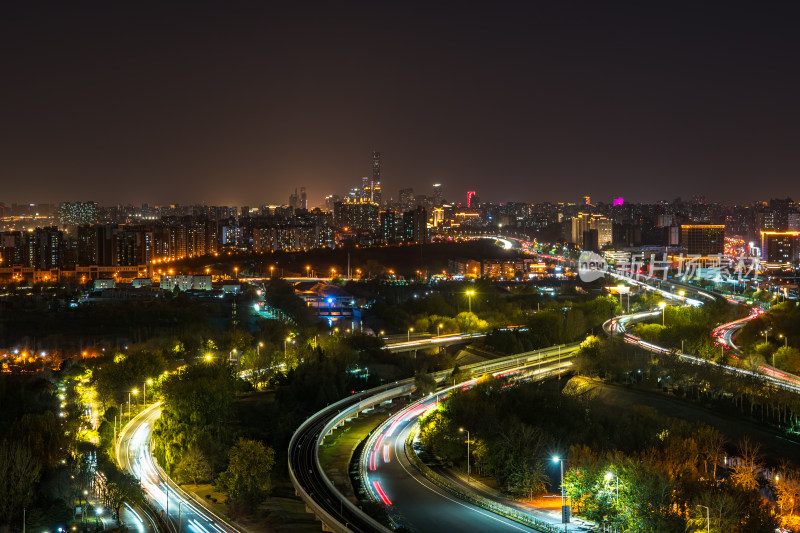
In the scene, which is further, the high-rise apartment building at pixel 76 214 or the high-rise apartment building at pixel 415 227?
the high-rise apartment building at pixel 76 214

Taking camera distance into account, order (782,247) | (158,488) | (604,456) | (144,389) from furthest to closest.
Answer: (782,247) → (144,389) → (158,488) → (604,456)

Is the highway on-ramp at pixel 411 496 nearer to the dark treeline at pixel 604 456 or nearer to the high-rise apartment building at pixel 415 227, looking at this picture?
the dark treeline at pixel 604 456

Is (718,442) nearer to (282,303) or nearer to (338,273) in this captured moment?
(282,303)

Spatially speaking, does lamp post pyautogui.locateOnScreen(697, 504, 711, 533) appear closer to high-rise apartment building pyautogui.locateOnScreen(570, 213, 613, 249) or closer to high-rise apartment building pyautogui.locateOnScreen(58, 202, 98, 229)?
high-rise apartment building pyautogui.locateOnScreen(570, 213, 613, 249)

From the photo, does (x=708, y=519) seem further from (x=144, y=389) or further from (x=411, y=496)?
(x=144, y=389)

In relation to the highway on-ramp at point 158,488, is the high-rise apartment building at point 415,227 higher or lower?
higher

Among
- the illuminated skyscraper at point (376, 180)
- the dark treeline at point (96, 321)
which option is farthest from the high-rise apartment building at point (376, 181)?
the dark treeline at point (96, 321)

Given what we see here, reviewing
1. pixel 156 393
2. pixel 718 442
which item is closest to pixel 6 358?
pixel 156 393

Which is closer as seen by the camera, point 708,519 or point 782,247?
point 708,519

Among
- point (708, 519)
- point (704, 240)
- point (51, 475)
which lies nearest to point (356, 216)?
point (704, 240)

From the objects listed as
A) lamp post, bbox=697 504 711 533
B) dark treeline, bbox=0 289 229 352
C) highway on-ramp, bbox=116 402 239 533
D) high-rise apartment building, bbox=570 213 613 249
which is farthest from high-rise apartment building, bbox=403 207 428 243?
lamp post, bbox=697 504 711 533

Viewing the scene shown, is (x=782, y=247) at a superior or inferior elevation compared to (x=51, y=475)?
superior
